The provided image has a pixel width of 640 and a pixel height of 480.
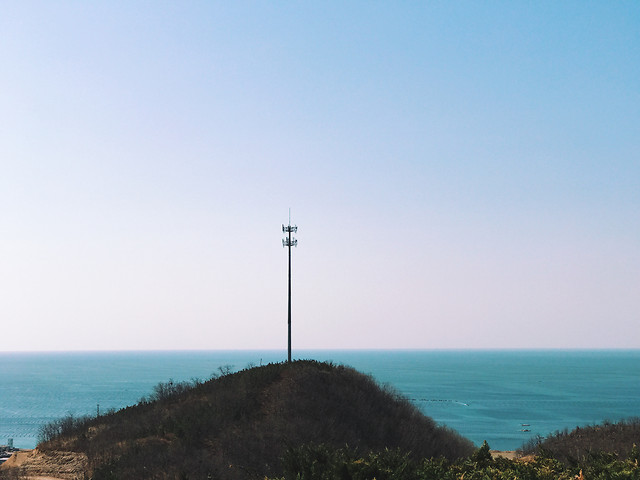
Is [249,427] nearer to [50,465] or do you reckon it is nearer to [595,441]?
[50,465]

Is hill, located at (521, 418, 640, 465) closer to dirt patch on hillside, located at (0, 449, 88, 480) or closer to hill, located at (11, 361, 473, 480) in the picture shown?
hill, located at (11, 361, 473, 480)

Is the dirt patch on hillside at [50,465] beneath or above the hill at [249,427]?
beneath

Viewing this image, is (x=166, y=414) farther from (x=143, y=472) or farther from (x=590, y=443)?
(x=590, y=443)

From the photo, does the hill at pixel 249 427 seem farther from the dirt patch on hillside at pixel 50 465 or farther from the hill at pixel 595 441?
the hill at pixel 595 441

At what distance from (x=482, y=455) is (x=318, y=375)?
16746mm

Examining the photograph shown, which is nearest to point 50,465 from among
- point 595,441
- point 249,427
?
point 249,427

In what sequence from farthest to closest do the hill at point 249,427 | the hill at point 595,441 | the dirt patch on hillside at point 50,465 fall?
the hill at point 595,441 < the dirt patch on hillside at point 50,465 < the hill at point 249,427

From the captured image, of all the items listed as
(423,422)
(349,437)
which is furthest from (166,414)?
(423,422)

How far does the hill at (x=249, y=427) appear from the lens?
2112cm

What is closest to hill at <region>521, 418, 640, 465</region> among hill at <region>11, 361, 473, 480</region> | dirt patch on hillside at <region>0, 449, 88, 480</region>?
hill at <region>11, 361, 473, 480</region>

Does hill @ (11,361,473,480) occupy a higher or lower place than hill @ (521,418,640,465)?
higher

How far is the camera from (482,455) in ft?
55.3

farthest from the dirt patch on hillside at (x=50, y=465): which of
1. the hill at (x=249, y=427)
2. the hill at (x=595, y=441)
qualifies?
the hill at (x=595, y=441)

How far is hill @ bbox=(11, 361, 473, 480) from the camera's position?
2112 cm
